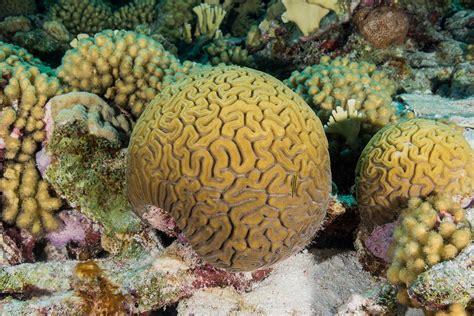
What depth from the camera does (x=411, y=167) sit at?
3094 millimetres

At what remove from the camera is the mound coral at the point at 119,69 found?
453 cm

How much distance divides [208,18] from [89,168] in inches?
219

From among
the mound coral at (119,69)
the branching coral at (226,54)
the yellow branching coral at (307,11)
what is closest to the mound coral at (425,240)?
the mound coral at (119,69)

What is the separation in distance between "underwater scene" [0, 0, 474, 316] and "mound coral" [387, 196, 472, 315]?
0.5 inches

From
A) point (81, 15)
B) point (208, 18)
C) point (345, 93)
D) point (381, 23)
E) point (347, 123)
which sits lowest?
point (81, 15)

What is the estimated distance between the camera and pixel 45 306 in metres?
2.96

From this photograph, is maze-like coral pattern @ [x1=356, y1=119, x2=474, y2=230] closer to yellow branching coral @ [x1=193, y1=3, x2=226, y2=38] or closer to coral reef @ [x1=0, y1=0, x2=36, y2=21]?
yellow branching coral @ [x1=193, y1=3, x2=226, y2=38]

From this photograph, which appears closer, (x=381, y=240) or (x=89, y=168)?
(x=381, y=240)

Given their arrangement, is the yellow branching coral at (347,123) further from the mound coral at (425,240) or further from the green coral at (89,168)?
the green coral at (89,168)

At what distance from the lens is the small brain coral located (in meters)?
4.33

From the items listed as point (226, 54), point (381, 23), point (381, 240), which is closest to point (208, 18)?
point (226, 54)

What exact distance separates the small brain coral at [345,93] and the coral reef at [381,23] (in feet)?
6.43

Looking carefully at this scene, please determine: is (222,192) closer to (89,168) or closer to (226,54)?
(89,168)

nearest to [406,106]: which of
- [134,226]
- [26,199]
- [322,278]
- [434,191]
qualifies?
[434,191]
